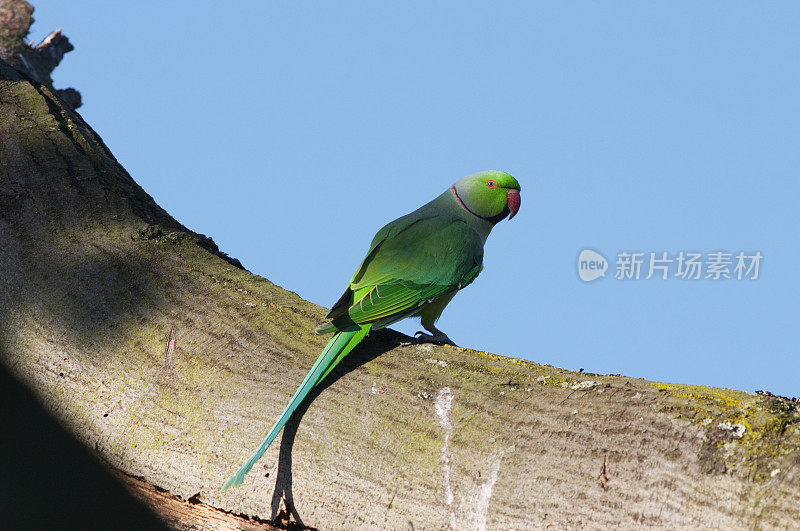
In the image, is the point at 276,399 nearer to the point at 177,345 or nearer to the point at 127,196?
the point at 177,345

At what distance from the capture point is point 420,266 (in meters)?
3.84

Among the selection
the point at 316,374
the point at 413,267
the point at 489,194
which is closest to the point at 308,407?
the point at 316,374

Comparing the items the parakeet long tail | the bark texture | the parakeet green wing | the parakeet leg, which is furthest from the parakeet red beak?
the parakeet long tail

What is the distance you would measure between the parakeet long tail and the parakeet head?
1904 millimetres

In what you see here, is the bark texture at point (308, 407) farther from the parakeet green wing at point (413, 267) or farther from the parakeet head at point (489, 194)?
the parakeet head at point (489, 194)

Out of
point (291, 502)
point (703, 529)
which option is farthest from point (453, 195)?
point (703, 529)

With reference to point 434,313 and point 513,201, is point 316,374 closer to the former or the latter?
point 434,313

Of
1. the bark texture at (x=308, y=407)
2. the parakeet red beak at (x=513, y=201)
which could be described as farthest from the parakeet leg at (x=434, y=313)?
the parakeet red beak at (x=513, y=201)

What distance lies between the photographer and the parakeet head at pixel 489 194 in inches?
187

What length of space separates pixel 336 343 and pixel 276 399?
36cm

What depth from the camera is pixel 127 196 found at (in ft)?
11.5

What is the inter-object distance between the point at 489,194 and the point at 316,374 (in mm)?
2499

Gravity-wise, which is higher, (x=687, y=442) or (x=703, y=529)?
(x=687, y=442)

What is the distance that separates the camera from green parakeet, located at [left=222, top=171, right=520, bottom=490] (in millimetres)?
3066
